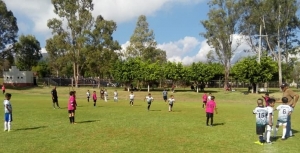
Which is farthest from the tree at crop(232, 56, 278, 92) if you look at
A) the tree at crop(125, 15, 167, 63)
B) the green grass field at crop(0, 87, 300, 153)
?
the green grass field at crop(0, 87, 300, 153)

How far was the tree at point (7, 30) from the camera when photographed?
68.6 m

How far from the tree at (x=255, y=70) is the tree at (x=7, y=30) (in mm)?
52196

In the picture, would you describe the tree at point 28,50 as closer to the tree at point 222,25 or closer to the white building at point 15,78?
the white building at point 15,78

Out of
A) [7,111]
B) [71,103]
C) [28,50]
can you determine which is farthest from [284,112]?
[28,50]

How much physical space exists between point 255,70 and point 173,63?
683 inches

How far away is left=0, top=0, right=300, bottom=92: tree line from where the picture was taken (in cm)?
5606

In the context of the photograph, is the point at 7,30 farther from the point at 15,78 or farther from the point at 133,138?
the point at 133,138

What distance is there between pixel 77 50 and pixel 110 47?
7586mm

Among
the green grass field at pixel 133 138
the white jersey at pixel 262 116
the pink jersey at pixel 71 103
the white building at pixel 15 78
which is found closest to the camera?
the green grass field at pixel 133 138

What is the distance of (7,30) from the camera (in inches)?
2761

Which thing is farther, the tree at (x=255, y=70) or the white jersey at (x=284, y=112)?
the tree at (x=255, y=70)

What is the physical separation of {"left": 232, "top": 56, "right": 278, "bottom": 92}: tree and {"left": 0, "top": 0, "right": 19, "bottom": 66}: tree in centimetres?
5220

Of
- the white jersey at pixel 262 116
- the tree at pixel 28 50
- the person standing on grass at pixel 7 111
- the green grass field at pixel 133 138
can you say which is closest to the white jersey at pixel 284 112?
the green grass field at pixel 133 138

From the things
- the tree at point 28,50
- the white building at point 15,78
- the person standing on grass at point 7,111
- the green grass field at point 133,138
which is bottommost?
the green grass field at point 133,138
